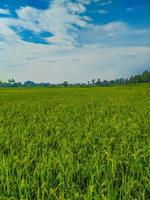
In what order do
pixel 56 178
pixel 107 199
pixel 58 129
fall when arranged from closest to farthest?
pixel 107 199, pixel 56 178, pixel 58 129

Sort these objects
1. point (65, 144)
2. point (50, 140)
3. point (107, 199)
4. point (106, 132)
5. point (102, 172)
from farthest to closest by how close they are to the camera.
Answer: point (106, 132), point (50, 140), point (65, 144), point (102, 172), point (107, 199)

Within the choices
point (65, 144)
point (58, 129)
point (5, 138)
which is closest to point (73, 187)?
point (65, 144)

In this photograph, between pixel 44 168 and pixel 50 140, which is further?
pixel 50 140

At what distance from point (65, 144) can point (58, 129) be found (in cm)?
214

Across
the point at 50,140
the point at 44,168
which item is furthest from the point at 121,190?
the point at 50,140

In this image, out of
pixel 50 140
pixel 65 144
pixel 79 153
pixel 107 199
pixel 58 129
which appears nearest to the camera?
pixel 107 199

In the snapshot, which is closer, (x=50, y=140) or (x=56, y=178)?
(x=56, y=178)

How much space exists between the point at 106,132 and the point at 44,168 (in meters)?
3.28

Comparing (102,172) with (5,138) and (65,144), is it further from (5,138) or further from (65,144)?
(5,138)

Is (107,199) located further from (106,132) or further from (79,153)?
(106,132)

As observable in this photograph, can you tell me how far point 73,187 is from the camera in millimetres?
3494

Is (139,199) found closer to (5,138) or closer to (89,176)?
(89,176)

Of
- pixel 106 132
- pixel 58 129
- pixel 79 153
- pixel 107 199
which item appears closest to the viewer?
pixel 107 199

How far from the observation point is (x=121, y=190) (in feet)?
11.4
